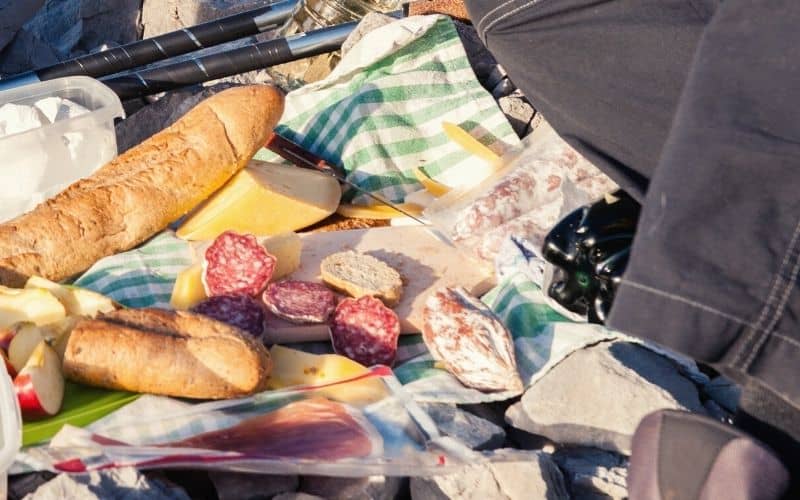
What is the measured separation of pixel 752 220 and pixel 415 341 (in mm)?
1118

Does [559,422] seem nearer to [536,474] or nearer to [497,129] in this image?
[536,474]

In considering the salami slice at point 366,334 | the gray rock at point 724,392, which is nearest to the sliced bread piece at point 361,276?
the salami slice at point 366,334

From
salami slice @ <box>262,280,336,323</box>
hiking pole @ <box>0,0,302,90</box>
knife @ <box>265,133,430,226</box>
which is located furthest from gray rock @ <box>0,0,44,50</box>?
salami slice @ <box>262,280,336,323</box>

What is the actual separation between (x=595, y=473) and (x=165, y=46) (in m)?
2.79

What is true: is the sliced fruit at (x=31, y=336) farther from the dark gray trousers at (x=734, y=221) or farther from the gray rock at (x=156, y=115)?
the gray rock at (x=156, y=115)

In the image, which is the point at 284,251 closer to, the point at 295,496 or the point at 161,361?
the point at 161,361

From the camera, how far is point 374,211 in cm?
319

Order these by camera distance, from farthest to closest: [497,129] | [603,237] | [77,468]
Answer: [497,129], [603,237], [77,468]

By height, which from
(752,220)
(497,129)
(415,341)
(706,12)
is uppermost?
(706,12)

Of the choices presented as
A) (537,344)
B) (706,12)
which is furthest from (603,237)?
(706,12)

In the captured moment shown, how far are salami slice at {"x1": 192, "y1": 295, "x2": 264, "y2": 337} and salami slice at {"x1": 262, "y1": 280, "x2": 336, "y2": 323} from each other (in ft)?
0.22

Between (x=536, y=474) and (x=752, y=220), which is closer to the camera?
(x=752, y=220)

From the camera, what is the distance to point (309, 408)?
212 cm

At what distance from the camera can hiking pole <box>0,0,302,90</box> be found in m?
3.92
